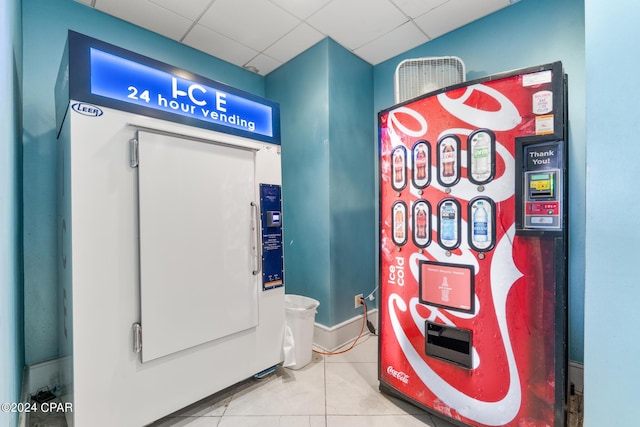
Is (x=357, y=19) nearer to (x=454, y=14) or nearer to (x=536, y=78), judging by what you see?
(x=454, y=14)

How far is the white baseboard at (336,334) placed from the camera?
278cm

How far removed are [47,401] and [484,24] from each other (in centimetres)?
453

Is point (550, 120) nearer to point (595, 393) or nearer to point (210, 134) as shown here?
point (595, 393)

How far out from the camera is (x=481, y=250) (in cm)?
158

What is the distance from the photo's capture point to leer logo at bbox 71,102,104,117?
141 cm

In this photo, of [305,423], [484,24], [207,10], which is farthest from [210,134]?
[484,24]

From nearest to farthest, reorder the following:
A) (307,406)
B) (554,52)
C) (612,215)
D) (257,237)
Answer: (612,215), (307,406), (257,237), (554,52)

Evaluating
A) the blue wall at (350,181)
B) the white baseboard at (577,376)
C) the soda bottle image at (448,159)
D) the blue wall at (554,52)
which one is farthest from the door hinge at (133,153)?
the white baseboard at (577,376)

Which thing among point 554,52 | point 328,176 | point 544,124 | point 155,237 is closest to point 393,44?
point 554,52

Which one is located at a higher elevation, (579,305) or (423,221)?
(423,221)

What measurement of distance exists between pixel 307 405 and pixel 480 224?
1.65 meters

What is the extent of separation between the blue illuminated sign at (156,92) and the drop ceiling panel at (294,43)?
3.29 ft

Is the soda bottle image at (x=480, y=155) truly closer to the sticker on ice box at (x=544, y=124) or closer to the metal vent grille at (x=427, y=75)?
the sticker on ice box at (x=544, y=124)

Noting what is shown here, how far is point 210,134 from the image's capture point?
1.88 metres
